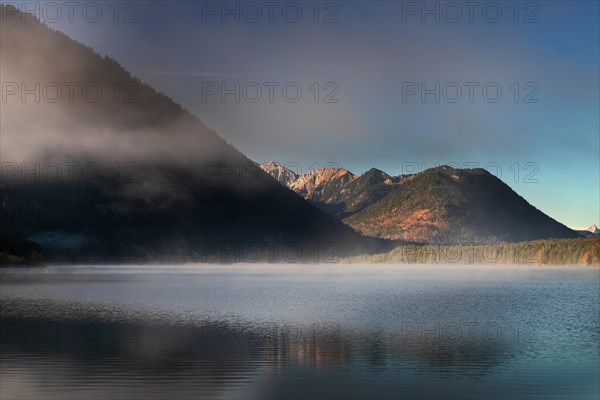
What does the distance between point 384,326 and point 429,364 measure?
22.3 meters

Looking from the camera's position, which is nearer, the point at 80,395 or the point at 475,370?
the point at 80,395

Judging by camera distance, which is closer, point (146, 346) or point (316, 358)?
point (316, 358)

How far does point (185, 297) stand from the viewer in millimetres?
115438

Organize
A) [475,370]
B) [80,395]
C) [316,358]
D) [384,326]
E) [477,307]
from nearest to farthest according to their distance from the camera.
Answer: [80,395], [475,370], [316,358], [384,326], [477,307]

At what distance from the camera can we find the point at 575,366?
47406 mm

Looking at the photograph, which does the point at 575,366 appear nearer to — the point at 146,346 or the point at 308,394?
the point at 308,394

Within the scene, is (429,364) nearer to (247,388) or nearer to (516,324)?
(247,388)

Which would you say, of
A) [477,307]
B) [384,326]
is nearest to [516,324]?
[384,326]

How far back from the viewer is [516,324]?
73.6 m

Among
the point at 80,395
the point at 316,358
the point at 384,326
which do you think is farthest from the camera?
the point at 384,326

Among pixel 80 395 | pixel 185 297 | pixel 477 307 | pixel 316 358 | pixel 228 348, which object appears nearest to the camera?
pixel 80 395

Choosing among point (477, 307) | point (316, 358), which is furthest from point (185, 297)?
point (316, 358)

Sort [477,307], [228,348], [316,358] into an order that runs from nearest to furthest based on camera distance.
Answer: [316,358] → [228,348] → [477,307]

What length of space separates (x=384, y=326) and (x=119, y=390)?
36.6 m
